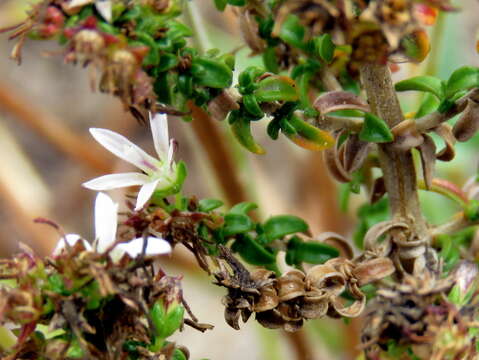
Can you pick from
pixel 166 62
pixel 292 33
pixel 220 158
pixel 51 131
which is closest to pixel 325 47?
pixel 292 33

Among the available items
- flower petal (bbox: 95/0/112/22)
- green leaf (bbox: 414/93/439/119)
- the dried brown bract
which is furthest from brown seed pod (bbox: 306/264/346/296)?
flower petal (bbox: 95/0/112/22)

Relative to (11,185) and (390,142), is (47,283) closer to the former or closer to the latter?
(390,142)

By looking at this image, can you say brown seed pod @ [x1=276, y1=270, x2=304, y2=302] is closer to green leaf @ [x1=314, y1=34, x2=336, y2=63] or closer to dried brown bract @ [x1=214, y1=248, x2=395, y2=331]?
dried brown bract @ [x1=214, y1=248, x2=395, y2=331]

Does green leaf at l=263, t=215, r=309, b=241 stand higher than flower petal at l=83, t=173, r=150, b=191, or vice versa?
flower petal at l=83, t=173, r=150, b=191

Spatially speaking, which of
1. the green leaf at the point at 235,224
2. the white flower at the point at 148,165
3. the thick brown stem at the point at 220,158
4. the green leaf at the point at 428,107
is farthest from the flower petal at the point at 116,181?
the thick brown stem at the point at 220,158

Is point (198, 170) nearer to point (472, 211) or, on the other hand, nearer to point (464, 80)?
point (472, 211)

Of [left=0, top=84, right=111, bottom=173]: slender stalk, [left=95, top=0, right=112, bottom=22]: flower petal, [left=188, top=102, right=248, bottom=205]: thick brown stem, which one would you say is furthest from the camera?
[left=0, top=84, right=111, bottom=173]: slender stalk
